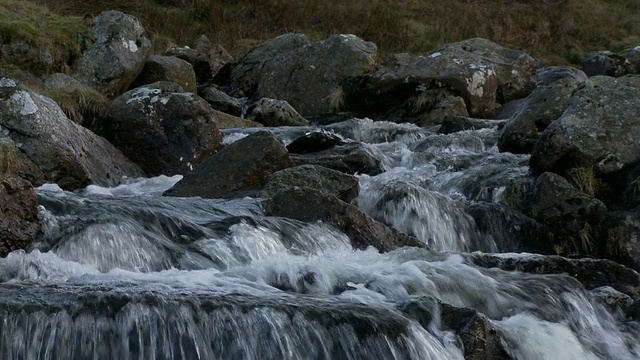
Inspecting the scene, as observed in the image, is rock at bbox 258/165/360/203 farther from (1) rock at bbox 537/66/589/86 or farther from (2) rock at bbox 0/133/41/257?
(1) rock at bbox 537/66/589/86

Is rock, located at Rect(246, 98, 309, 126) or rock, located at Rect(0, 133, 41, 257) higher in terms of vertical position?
rock, located at Rect(0, 133, 41, 257)

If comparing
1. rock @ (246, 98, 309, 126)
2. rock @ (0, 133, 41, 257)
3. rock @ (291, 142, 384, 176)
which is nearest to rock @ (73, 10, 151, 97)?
rock @ (246, 98, 309, 126)

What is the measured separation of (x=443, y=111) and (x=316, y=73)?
2465 mm

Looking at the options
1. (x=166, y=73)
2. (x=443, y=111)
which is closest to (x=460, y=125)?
(x=443, y=111)

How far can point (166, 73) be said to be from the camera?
11852mm

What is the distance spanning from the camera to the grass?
17.6m

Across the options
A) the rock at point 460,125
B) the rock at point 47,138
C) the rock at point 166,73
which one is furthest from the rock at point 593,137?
the rock at point 166,73

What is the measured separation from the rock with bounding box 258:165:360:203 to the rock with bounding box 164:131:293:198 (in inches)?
11.7

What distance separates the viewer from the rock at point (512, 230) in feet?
24.0

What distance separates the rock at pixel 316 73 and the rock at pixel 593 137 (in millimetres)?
5855

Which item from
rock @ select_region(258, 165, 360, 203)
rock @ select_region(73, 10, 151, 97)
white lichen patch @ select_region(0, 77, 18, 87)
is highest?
white lichen patch @ select_region(0, 77, 18, 87)

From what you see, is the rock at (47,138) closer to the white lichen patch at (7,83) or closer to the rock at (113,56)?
the white lichen patch at (7,83)

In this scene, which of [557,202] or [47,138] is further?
[47,138]

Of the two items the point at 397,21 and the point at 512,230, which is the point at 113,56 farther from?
the point at 397,21
